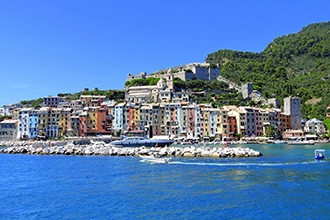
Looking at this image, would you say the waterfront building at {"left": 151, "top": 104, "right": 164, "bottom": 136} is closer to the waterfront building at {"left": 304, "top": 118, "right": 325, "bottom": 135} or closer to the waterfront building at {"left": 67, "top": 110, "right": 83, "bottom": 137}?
the waterfront building at {"left": 67, "top": 110, "right": 83, "bottom": 137}

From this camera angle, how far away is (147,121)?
3206 inches

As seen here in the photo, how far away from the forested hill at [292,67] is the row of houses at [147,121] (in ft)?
62.0

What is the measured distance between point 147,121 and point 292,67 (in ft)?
234

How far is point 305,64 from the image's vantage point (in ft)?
429

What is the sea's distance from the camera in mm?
16281

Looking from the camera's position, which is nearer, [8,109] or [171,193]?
[171,193]

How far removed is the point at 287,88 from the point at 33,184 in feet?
304

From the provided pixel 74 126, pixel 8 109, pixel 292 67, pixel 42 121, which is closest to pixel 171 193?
pixel 74 126

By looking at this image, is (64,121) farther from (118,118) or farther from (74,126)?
(118,118)

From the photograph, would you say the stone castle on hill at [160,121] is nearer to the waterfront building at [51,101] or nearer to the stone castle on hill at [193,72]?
the waterfront building at [51,101]

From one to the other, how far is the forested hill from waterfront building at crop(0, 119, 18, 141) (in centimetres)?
6340

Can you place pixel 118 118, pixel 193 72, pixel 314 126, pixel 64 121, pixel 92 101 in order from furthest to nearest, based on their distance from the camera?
pixel 193 72
pixel 92 101
pixel 314 126
pixel 64 121
pixel 118 118

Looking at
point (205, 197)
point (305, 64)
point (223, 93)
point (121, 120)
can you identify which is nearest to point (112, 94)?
point (121, 120)

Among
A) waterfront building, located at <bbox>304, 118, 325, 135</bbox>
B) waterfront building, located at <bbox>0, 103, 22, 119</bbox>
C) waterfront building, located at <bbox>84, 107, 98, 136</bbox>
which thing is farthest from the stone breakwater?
waterfront building, located at <bbox>0, 103, 22, 119</bbox>
